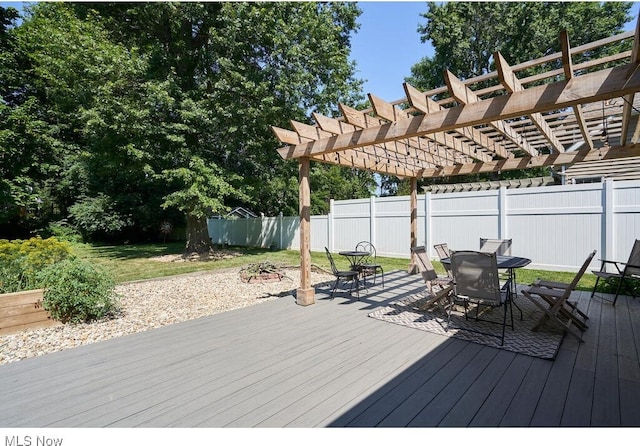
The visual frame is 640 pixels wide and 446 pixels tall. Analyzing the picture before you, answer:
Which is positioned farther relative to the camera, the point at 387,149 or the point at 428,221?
the point at 428,221

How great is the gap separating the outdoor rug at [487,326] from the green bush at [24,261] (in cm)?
515

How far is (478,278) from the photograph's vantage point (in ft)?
12.1

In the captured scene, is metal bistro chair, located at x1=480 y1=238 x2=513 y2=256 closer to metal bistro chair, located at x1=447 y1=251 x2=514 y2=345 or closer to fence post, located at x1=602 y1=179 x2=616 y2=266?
fence post, located at x1=602 y1=179 x2=616 y2=266

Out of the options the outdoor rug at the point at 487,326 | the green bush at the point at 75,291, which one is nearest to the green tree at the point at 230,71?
the green bush at the point at 75,291

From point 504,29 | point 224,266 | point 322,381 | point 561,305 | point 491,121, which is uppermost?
point 504,29

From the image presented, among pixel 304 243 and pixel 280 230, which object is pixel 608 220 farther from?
pixel 280 230

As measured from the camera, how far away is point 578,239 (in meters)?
7.20

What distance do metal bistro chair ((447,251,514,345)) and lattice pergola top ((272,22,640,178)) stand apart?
1.55 meters

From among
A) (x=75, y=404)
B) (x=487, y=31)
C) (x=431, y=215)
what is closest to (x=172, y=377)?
(x=75, y=404)

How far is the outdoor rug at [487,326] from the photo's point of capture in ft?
10.9

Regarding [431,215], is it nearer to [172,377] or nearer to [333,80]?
[333,80]

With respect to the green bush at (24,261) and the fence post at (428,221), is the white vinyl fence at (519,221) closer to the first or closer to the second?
the fence post at (428,221)

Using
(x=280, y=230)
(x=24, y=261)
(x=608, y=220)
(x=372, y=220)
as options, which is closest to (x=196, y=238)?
(x=280, y=230)

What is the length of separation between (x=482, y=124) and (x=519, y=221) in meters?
5.35
